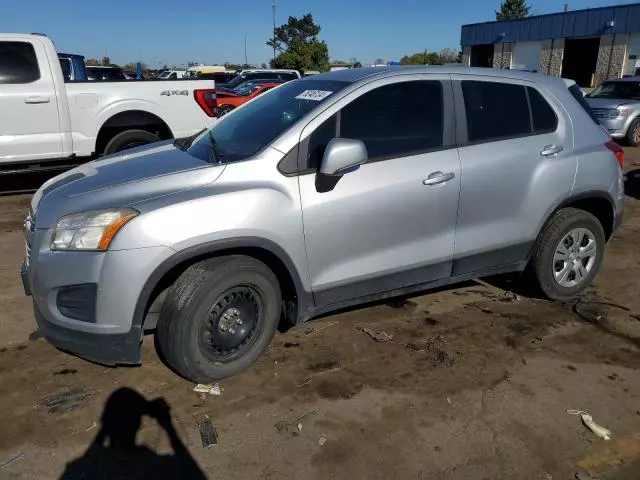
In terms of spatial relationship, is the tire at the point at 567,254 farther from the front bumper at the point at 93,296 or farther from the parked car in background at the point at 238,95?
the parked car in background at the point at 238,95

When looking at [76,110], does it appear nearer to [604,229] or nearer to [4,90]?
[4,90]

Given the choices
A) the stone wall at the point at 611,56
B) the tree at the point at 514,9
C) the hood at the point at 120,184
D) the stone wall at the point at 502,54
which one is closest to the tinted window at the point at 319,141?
the hood at the point at 120,184

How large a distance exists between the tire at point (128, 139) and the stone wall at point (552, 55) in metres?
37.3

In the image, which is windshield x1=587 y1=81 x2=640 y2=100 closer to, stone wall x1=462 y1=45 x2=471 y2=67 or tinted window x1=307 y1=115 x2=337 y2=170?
tinted window x1=307 y1=115 x2=337 y2=170

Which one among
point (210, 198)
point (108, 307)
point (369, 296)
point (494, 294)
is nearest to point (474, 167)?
point (369, 296)

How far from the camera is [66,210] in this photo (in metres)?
2.87

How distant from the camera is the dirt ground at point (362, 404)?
258cm

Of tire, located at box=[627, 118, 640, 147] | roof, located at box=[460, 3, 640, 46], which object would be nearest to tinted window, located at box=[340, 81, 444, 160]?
tire, located at box=[627, 118, 640, 147]

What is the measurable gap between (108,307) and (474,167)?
2450 mm

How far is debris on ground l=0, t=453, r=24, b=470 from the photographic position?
2.54 meters

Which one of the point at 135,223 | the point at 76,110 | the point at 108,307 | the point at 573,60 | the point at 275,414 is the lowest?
the point at 275,414

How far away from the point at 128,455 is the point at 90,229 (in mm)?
1140

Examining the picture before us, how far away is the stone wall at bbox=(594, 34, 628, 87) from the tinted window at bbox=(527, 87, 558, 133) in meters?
35.6

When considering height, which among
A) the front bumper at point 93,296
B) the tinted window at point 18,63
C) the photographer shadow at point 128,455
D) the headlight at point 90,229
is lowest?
the photographer shadow at point 128,455
